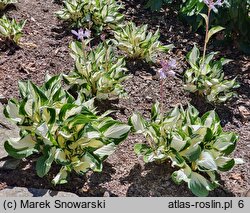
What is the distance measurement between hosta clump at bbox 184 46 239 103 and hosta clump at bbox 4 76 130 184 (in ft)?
3.40

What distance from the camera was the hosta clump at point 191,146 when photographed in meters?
3.30

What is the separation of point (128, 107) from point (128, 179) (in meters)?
0.80

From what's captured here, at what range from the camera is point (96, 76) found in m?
4.00

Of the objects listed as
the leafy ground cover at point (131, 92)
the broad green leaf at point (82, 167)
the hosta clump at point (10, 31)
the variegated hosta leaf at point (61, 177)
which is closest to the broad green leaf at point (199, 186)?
the leafy ground cover at point (131, 92)

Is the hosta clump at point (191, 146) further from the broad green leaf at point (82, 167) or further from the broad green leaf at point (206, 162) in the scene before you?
the broad green leaf at point (82, 167)

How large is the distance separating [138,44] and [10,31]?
1145mm

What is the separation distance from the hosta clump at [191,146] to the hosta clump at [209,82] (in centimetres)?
60

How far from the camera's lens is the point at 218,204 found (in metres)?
3.23

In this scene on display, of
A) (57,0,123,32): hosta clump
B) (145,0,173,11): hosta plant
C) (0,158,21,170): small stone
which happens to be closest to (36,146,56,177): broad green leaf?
(0,158,21,170): small stone

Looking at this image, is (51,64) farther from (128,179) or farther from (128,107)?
(128,179)

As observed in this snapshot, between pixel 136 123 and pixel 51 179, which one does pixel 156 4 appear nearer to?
pixel 136 123

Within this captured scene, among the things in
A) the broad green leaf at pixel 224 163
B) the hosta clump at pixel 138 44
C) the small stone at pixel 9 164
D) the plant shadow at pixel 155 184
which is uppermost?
the hosta clump at pixel 138 44

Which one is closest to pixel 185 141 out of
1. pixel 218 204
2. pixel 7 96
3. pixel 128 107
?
pixel 218 204

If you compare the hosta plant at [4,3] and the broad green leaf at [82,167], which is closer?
the broad green leaf at [82,167]
